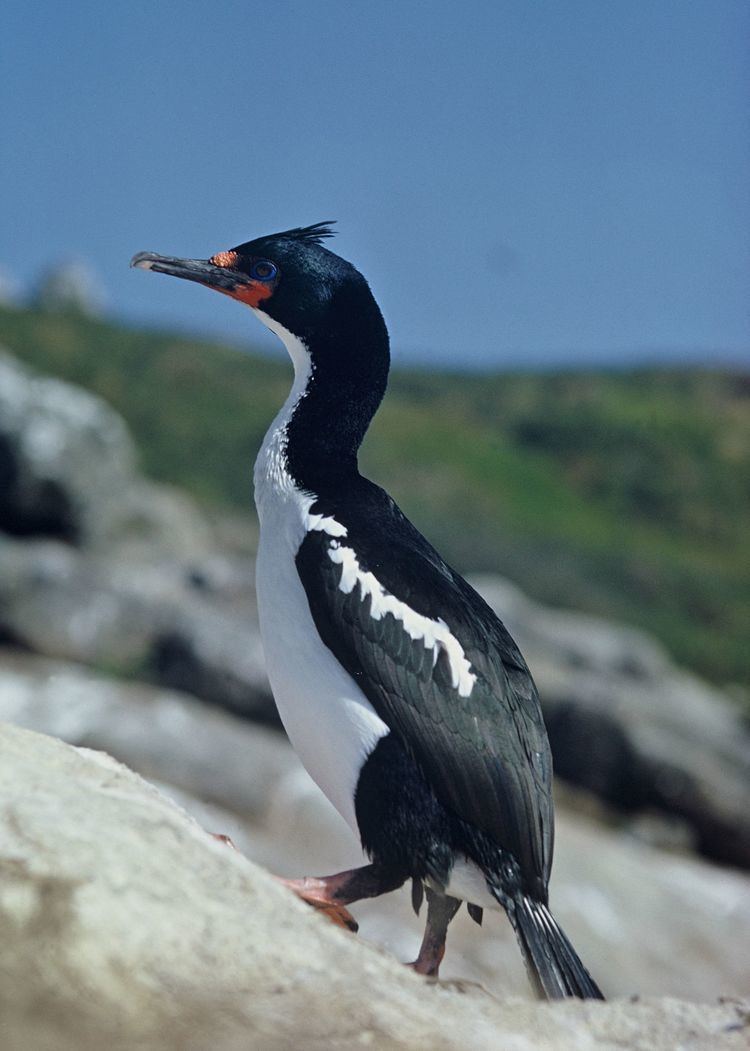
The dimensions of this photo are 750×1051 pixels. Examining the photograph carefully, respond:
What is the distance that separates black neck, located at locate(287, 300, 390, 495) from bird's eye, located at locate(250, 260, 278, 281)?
1.06 feet

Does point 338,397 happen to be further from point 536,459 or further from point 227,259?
point 536,459

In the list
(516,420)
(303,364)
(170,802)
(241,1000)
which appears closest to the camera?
(241,1000)

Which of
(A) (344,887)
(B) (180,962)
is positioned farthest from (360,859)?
(B) (180,962)

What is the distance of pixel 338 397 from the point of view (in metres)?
5.16

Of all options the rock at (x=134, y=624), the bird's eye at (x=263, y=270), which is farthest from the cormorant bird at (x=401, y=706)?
the rock at (x=134, y=624)

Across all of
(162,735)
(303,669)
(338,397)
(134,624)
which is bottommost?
(162,735)

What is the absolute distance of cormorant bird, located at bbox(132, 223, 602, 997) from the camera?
4488 millimetres

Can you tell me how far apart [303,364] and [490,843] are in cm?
206

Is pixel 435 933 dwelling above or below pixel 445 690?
below

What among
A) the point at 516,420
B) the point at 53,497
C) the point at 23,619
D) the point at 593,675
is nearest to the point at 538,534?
the point at 516,420

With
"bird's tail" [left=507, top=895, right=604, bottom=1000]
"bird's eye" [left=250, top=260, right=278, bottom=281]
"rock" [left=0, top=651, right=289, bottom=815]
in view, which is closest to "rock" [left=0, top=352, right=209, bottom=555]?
"rock" [left=0, top=651, right=289, bottom=815]

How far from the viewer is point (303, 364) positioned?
525cm

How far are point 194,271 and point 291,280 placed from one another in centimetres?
45

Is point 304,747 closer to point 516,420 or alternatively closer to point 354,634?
point 354,634
